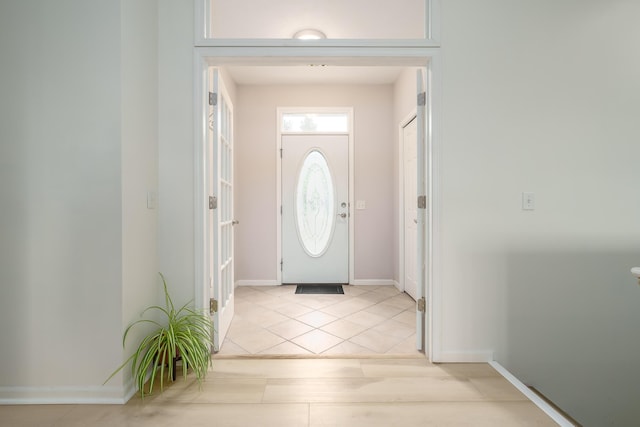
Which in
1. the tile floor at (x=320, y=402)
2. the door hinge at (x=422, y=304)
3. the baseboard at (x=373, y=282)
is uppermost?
the door hinge at (x=422, y=304)

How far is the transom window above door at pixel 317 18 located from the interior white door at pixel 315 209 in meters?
1.37

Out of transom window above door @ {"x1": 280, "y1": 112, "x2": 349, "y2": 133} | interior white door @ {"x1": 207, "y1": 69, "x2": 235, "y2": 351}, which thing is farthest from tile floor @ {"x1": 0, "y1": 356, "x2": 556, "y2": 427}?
transom window above door @ {"x1": 280, "y1": 112, "x2": 349, "y2": 133}

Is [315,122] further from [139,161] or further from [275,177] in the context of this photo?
[139,161]

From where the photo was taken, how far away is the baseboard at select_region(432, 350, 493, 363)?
197 centimetres

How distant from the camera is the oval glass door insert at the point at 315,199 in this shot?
4.11 meters

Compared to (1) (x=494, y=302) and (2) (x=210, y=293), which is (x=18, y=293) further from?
(1) (x=494, y=302)

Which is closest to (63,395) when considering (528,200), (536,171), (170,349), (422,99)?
(170,349)

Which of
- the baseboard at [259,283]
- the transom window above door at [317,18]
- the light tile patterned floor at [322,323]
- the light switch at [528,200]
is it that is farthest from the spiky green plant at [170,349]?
the baseboard at [259,283]

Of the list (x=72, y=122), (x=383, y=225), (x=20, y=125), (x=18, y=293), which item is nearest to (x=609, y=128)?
(x=383, y=225)

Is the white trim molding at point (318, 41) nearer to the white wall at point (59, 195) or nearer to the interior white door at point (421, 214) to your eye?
the interior white door at point (421, 214)

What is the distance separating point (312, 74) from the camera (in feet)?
12.4

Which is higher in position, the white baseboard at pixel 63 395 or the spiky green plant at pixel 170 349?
the spiky green plant at pixel 170 349

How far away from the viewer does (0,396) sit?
1569 mm

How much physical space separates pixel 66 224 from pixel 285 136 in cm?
282
